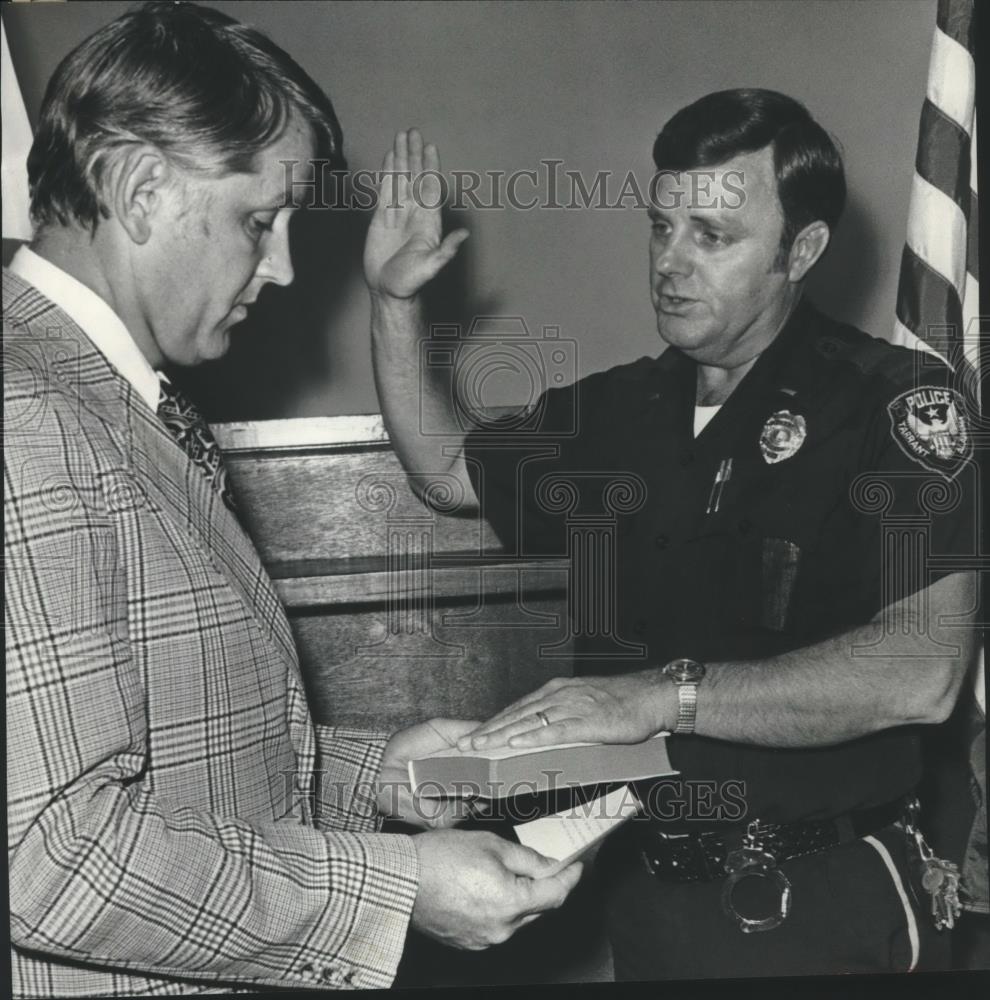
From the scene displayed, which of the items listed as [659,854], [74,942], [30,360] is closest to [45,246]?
[30,360]

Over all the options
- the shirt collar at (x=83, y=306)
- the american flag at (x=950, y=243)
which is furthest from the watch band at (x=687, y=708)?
the shirt collar at (x=83, y=306)

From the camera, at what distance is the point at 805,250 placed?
4.39ft

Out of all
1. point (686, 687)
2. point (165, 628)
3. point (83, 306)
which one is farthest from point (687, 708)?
point (83, 306)

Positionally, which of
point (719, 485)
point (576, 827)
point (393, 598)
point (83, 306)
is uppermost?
point (83, 306)

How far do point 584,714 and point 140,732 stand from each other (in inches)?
18.8

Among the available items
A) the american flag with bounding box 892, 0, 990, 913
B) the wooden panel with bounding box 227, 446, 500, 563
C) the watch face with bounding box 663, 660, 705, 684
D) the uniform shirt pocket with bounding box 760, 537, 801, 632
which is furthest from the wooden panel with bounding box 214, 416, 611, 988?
the american flag with bounding box 892, 0, 990, 913

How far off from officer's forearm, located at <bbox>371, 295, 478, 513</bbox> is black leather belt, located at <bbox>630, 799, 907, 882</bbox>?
426 mm

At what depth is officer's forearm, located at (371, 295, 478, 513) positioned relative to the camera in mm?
1313

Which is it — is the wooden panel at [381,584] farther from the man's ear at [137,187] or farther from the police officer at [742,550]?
the man's ear at [137,187]

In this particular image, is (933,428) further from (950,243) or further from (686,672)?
(686,672)

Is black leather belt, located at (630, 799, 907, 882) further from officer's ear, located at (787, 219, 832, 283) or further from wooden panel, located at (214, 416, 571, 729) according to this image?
officer's ear, located at (787, 219, 832, 283)

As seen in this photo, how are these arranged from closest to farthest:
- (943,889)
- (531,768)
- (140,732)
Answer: (140,732)
(531,768)
(943,889)

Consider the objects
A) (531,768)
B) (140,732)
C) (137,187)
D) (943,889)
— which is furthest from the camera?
(943,889)

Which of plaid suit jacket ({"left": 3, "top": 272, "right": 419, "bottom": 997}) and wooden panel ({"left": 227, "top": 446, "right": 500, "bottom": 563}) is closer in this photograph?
plaid suit jacket ({"left": 3, "top": 272, "right": 419, "bottom": 997})
